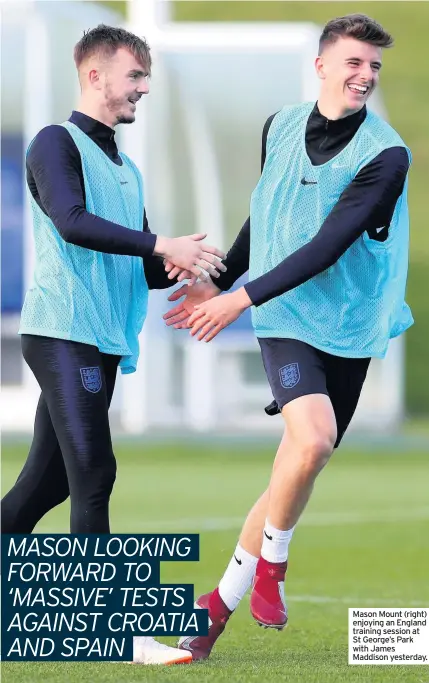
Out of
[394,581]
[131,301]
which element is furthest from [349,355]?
[394,581]

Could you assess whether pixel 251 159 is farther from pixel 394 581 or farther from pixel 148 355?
pixel 394 581

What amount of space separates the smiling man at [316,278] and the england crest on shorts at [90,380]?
1.39 ft

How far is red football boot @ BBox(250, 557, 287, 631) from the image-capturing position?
5.11 metres

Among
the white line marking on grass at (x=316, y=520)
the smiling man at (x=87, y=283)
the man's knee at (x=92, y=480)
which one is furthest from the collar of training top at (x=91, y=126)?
the white line marking on grass at (x=316, y=520)

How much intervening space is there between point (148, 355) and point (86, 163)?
1659 cm

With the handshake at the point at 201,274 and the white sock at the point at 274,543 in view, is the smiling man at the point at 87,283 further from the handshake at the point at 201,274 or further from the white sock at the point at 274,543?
the white sock at the point at 274,543

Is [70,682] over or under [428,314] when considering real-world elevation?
over

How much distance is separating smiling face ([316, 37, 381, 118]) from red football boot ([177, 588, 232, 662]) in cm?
177

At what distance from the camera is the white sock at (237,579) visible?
5215 millimetres

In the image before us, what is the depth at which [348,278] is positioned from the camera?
5262mm

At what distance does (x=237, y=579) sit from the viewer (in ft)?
17.2

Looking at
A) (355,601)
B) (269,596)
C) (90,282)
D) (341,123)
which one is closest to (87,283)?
(90,282)

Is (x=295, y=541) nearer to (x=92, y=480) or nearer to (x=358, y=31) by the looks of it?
(x=92, y=480)

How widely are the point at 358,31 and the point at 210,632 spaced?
7.04 feet
